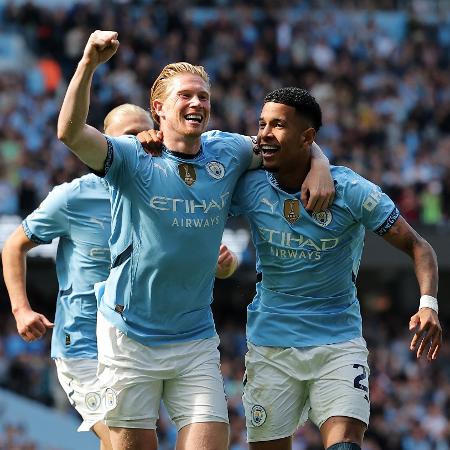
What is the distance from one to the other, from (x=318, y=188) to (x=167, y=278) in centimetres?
93

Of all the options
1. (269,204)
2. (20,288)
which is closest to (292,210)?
(269,204)

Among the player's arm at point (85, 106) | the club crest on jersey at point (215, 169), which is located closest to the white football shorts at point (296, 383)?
the club crest on jersey at point (215, 169)

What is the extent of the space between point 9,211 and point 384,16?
10.6 metres

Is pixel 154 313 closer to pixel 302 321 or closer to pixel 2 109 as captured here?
pixel 302 321

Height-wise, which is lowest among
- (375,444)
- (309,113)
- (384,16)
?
(375,444)

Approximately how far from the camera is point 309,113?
23.4 ft

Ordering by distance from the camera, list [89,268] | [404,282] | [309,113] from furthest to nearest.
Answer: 1. [404,282]
2. [89,268]
3. [309,113]

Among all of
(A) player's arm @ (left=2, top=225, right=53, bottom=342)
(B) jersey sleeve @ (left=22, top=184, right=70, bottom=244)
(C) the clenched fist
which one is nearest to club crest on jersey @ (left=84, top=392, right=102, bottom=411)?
(A) player's arm @ (left=2, top=225, right=53, bottom=342)

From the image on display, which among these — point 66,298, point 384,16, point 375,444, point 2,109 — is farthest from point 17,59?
point 66,298

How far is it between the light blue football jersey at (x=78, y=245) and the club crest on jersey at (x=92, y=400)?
24 centimetres

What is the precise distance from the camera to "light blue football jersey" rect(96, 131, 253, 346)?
6.65 metres

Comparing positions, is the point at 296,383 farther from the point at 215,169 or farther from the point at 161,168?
the point at 161,168

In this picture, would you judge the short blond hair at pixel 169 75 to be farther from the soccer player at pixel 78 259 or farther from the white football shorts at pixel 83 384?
the white football shorts at pixel 83 384

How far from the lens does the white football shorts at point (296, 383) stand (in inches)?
272
